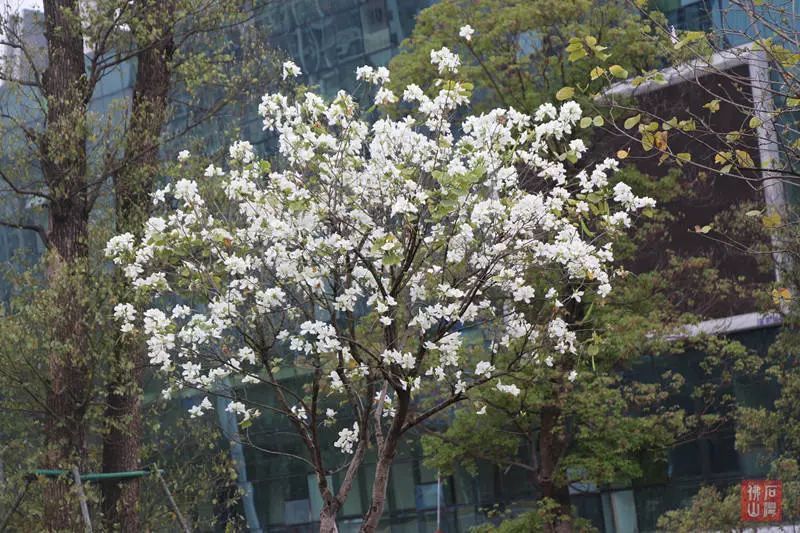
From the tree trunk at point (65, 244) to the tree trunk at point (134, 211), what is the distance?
44 centimetres

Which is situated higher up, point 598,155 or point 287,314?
point 598,155

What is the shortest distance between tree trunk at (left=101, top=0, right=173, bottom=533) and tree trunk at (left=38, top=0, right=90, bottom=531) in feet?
1.43

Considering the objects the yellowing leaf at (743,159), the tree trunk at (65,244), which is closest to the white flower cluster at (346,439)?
the tree trunk at (65,244)

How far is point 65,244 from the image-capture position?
15719 mm

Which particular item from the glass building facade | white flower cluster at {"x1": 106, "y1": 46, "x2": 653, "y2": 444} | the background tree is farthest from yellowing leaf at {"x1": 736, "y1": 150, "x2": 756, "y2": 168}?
the glass building facade

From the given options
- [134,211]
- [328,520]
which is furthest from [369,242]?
[134,211]

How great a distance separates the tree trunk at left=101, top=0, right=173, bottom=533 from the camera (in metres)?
15.0

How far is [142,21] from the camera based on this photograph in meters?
16.0

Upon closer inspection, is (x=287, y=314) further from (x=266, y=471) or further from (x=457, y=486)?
(x=266, y=471)

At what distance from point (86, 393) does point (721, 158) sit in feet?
29.9

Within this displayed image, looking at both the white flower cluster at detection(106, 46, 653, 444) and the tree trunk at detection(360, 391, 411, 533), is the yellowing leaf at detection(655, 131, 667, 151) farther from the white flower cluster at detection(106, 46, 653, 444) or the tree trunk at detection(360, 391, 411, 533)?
the tree trunk at detection(360, 391, 411, 533)

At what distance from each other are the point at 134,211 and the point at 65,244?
93cm

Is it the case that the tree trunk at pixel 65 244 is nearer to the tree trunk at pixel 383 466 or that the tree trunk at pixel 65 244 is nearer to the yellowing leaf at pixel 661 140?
the tree trunk at pixel 383 466

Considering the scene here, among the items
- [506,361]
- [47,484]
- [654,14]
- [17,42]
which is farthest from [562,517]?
[17,42]
